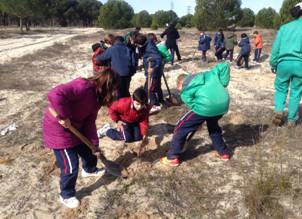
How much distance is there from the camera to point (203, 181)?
13.0ft

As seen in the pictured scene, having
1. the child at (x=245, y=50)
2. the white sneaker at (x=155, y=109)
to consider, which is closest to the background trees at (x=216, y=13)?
the child at (x=245, y=50)

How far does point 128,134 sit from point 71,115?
1.67m

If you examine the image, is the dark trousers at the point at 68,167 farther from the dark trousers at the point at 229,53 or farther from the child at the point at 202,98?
the dark trousers at the point at 229,53

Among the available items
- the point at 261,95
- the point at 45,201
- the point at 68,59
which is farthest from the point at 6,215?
the point at 68,59

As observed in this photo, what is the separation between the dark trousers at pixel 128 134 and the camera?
477 cm

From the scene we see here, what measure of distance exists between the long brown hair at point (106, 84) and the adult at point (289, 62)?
9.29ft

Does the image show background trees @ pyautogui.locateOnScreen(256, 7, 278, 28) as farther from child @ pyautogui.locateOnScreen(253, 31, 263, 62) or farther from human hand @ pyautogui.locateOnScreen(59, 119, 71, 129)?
human hand @ pyautogui.locateOnScreen(59, 119, 71, 129)

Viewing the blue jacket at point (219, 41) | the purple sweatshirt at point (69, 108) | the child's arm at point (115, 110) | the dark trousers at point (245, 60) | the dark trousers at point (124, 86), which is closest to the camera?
the purple sweatshirt at point (69, 108)

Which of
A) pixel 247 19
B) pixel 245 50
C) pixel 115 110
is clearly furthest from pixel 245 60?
pixel 247 19

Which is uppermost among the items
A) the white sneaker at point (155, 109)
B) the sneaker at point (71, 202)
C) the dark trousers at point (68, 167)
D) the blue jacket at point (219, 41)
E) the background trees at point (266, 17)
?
the background trees at point (266, 17)

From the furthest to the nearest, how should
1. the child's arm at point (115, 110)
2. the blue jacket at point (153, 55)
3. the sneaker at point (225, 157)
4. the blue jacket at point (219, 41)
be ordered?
the blue jacket at point (219, 41)
the blue jacket at point (153, 55)
the child's arm at point (115, 110)
the sneaker at point (225, 157)

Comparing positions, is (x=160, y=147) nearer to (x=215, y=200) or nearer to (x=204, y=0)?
(x=215, y=200)

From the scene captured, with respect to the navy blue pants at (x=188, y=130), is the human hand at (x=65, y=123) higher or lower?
higher

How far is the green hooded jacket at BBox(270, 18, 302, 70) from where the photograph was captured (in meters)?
4.78
